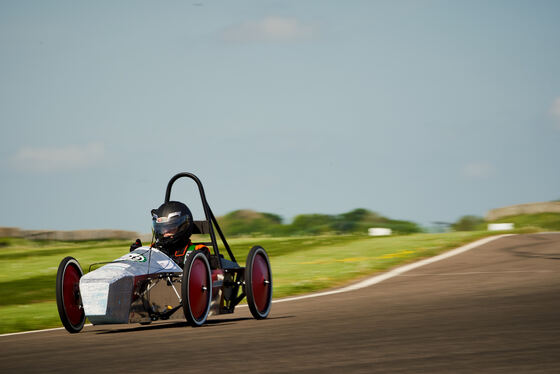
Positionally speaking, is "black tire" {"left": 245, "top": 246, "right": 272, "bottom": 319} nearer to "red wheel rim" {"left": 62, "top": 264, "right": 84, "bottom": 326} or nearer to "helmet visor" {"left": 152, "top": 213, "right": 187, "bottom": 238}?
"helmet visor" {"left": 152, "top": 213, "right": 187, "bottom": 238}

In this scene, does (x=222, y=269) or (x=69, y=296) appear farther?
(x=222, y=269)

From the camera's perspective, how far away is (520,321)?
959 centimetres

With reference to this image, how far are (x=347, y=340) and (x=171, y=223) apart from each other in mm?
3810

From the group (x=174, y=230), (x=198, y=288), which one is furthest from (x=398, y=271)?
(x=198, y=288)

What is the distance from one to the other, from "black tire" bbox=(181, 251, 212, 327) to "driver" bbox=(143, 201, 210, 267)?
753mm

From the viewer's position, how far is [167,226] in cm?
1159

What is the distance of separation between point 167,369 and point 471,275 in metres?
11.8

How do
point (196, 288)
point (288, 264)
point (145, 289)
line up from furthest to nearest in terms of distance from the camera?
point (288, 264) < point (196, 288) < point (145, 289)

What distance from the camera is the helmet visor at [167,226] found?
11594 millimetres

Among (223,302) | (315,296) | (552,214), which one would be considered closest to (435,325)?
(223,302)

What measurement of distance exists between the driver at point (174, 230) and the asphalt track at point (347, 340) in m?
1.00

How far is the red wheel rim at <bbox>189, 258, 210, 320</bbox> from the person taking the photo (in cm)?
1059

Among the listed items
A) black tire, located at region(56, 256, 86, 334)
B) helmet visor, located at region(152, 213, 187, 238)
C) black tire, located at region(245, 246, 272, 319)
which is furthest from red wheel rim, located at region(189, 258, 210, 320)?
black tire, located at region(56, 256, 86, 334)

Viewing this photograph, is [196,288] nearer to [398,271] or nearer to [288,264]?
[398,271]
